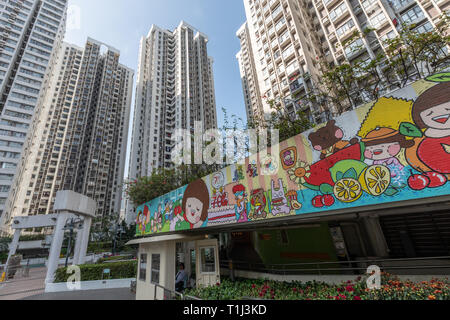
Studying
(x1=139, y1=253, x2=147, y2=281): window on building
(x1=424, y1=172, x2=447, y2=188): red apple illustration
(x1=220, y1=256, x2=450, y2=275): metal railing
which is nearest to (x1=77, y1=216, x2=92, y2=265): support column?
(x1=139, y1=253, x2=147, y2=281): window on building

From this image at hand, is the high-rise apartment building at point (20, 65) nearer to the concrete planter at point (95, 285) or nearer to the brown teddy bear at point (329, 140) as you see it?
the concrete planter at point (95, 285)

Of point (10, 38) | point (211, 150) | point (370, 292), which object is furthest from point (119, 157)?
point (370, 292)

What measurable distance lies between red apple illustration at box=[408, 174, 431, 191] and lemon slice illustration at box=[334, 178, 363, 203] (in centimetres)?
79

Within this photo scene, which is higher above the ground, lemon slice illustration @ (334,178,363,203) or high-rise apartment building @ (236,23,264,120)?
high-rise apartment building @ (236,23,264,120)

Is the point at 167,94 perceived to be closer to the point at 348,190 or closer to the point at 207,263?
the point at 207,263

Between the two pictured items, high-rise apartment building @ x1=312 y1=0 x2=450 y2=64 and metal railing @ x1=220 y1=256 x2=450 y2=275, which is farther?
high-rise apartment building @ x1=312 y1=0 x2=450 y2=64

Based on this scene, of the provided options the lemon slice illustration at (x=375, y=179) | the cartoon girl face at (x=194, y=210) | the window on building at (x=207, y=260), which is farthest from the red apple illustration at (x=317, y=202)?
the window on building at (x=207, y=260)

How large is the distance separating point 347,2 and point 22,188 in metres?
81.2

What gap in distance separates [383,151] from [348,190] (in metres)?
1.00

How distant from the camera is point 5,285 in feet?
56.6

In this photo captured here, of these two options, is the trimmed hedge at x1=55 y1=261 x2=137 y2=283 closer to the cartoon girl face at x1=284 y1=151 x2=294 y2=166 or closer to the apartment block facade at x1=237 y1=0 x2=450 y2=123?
the cartoon girl face at x1=284 y1=151 x2=294 y2=166

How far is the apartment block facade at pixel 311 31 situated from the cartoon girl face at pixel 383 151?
20.0 metres

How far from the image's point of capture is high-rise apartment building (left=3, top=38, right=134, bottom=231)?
187 ft

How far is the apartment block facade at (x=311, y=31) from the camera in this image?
24344mm
